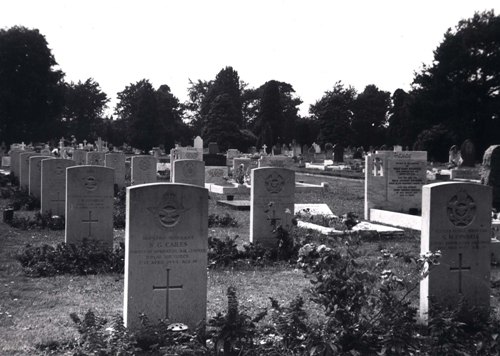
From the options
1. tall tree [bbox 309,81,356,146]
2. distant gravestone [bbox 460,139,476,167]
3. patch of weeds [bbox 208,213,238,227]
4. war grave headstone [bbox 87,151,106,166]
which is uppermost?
tall tree [bbox 309,81,356,146]

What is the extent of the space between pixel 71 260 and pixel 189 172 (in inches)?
359

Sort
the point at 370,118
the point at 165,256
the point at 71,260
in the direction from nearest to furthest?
the point at 165,256
the point at 71,260
the point at 370,118

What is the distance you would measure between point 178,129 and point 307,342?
7957 centimetres

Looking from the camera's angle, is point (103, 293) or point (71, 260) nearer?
point (103, 293)

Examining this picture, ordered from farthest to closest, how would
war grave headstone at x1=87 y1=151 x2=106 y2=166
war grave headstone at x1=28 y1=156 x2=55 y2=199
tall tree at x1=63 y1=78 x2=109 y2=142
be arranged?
tall tree at x1=63 y1=78 x2=109 y2=142 < war grave headstone at x1=87 y1=151 x2=106 y2=166 < war grave headstone at x1=28 y1=156 x2=55 y2=199

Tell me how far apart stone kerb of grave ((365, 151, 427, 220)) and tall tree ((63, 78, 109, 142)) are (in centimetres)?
6920

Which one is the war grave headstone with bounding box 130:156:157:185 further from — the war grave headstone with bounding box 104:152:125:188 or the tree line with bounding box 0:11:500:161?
the tree line with bounding box 0:11:500:161

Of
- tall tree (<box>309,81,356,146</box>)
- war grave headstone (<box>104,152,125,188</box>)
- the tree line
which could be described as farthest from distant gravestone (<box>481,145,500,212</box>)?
tall tree (<box>309,81,356,146</box>)

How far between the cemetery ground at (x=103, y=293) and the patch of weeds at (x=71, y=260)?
0.58ft

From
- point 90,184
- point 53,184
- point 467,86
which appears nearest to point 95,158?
point 53,184

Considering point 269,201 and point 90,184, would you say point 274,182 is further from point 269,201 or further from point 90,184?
point 90,184

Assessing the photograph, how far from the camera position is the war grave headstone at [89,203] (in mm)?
11625

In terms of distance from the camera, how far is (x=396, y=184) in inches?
721

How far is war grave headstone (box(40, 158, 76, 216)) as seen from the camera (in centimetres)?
1553
